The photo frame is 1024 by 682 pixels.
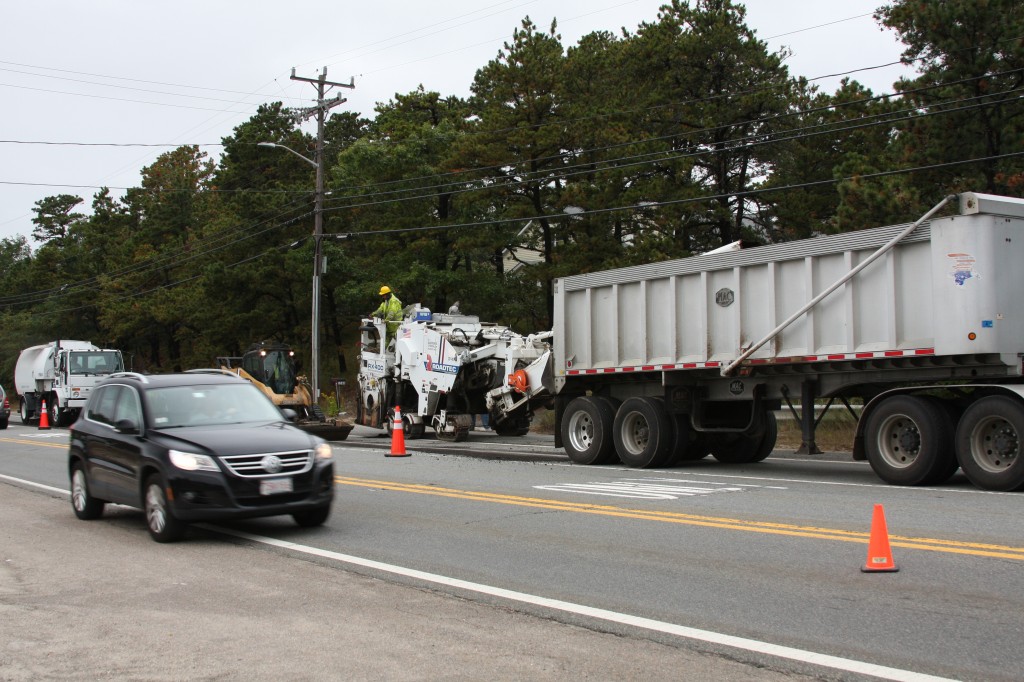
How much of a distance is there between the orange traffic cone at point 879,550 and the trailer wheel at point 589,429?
901 cm

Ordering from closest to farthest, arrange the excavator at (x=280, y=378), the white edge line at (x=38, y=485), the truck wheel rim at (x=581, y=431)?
the white edge line at (x=38, y=485) → the truck wheel rim at (x=581, y=431) → the excavator at (x=280, y=378)

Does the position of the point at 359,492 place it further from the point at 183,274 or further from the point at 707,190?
the point at 183,274

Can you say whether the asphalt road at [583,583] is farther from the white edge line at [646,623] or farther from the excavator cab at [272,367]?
the excavator cab at [272,367]

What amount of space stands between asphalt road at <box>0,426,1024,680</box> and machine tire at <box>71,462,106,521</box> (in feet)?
0.55

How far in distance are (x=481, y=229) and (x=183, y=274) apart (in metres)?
25.8

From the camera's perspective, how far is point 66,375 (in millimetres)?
34344

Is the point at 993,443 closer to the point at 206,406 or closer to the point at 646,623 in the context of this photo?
the point at 646,623

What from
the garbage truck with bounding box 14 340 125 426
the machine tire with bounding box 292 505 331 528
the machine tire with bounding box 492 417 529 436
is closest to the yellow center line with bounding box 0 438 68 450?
the garbage truck with bounding box 14 340 125 426

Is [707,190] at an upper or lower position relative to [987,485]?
upper

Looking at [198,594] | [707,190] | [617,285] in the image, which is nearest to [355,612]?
[198,594]

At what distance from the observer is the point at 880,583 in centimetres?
714

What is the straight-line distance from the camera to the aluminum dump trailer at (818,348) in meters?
12.0

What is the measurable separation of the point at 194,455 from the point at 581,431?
28.9 ft

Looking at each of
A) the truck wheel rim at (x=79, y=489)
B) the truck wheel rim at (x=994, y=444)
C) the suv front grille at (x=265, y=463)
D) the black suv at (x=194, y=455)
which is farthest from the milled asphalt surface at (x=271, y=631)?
the truck wheel rim at (x=994, y=444)
